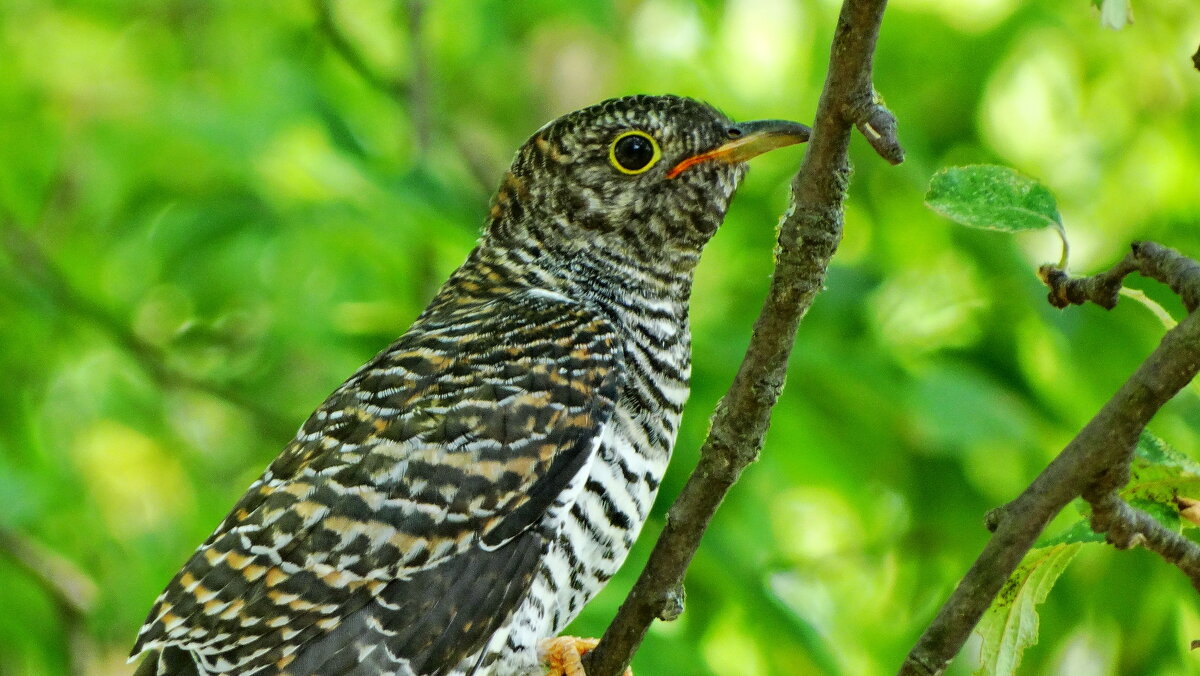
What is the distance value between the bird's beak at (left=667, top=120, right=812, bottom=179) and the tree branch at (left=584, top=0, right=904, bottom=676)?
2.99 ft

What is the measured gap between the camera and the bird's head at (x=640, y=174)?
9.41 feet

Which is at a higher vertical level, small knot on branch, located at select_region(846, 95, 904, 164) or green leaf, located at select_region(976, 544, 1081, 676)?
small knot on branch, located at select_region(846, 95, 904, 164)

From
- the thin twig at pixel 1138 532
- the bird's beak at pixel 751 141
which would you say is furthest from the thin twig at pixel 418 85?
the thin twig at pixel 1138 532

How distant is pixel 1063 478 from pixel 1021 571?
0.99 feet

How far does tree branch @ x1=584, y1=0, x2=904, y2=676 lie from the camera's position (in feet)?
4.84

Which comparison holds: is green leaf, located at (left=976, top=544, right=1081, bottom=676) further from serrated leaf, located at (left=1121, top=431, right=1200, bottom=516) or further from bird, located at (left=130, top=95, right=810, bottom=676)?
bird, located at (left=130, top=95, right=810, bottom=676)

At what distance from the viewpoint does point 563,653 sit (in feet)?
8.20

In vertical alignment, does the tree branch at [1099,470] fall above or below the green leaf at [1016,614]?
above

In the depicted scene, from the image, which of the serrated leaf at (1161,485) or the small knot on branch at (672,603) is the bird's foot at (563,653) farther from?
the serrated leaf at (1161,485)

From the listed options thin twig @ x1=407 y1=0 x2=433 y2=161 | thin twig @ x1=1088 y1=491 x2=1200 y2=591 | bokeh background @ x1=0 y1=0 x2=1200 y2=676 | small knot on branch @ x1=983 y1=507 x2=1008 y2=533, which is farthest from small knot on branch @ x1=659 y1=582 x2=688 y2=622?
thin twig @ x1=407 y1=0 x2=433 y2=161

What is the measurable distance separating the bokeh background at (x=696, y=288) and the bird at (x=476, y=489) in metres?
0.48

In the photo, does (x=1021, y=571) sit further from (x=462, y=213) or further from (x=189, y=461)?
(x=189, y=461)

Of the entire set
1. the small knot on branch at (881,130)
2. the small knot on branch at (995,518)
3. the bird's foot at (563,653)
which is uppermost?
the small knot on branch at (881,130)

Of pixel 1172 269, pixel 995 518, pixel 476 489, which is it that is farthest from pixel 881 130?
Answer: pixel 476 489
